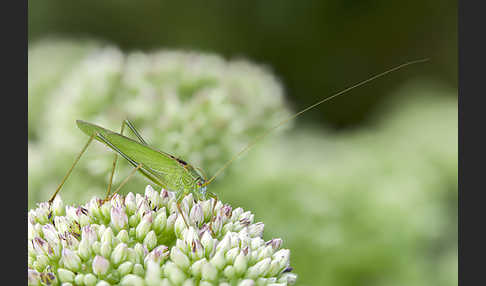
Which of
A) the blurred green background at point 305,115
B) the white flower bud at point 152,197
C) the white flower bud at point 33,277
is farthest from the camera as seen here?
the blurred green background at point 305,115

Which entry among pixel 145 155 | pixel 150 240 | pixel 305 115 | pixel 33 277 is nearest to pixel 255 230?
pixel 150 240

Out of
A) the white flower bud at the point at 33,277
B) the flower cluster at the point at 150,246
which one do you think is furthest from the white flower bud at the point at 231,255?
the white flower bud at the point at 33,277

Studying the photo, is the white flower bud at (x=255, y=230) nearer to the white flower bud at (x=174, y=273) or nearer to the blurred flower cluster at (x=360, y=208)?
the white flower bud at (x=174, y=273)

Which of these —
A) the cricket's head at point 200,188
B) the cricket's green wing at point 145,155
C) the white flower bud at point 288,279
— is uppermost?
the cricket's green wing at point 145,155

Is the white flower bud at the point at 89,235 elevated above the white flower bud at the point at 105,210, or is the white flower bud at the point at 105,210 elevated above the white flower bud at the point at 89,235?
the white flower bud at the point at 105,210

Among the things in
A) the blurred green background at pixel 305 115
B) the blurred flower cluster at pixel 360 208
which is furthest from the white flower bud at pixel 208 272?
the blurred flower cluster at pixel 360 208

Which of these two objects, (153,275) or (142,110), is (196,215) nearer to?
(153,275)

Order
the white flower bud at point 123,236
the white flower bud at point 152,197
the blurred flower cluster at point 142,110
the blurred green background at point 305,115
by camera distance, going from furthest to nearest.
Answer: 1. the blurred green background at point 305,115
2. the blurred flower cluster at point 142,110
3. the white flower bud at point 152,197
4. the white flower bud at point 123,236

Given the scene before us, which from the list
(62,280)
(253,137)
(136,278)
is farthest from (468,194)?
(62,280)

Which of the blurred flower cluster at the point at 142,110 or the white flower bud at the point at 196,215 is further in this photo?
the blurred flower cluster at the point at 142,110
